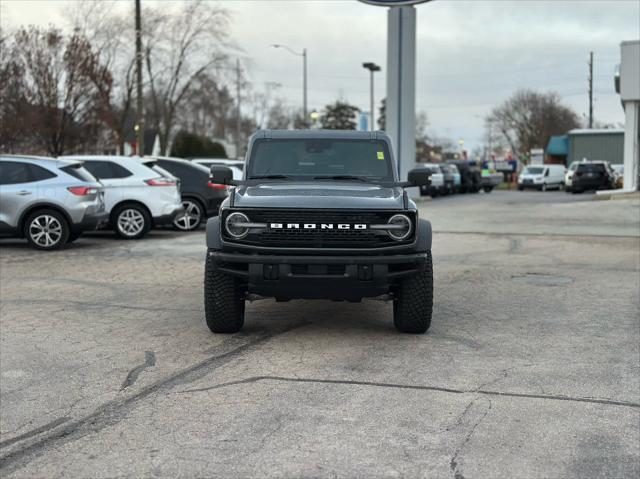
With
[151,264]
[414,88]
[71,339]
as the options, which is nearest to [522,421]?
[71,339]

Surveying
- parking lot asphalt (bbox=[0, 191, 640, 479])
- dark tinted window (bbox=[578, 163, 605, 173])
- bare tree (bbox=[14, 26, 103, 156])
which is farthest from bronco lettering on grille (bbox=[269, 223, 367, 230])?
dark tinted window (bbox=[578, 163, 605, 173])

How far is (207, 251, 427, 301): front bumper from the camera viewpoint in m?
6.75

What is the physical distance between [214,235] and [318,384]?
186cm

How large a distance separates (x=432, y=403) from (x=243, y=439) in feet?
4.48

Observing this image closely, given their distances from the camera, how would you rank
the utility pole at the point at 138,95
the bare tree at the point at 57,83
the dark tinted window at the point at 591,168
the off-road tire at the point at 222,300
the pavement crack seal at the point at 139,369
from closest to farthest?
the pavement crack seal at the point at 139,369, the off-road tire at the point at 222,300, the bare tree at the point at 57,83, the utility pole at the point at 138,95, the dark tinted window at the point at 591,168

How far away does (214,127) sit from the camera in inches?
4122

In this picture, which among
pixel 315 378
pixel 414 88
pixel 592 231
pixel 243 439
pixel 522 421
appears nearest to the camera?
pixel 243 439

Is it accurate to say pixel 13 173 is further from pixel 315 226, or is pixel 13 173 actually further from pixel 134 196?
pixel 315 226

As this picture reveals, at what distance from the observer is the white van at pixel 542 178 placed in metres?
52.9

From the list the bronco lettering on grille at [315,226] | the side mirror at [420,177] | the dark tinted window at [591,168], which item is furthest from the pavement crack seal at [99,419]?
the dark tinted window at [591,168]

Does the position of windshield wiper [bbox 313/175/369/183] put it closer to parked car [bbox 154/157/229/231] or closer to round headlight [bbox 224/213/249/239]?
round headlight [bbox 224/213/249/239]

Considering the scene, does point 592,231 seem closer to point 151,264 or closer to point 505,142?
point 151,264

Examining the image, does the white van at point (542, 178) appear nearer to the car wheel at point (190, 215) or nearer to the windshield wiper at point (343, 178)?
the car wheel at point (190, 215)

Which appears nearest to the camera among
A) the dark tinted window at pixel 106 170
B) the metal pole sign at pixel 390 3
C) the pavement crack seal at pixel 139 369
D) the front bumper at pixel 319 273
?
the pavement crack seal at pixel 139 369
